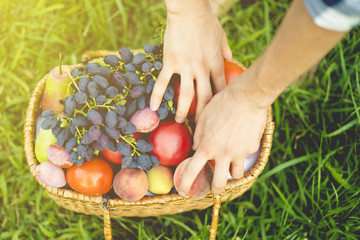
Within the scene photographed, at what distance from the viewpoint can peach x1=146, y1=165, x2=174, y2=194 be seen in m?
1.05

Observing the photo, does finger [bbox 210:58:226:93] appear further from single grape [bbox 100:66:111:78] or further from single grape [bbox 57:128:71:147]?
single grape [bbox 57:128:71:147]

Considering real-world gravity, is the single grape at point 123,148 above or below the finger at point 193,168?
above

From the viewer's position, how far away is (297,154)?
1507mm

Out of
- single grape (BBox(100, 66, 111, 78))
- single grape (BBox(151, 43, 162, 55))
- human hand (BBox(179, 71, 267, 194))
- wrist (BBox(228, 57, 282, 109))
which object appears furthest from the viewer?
single grape (BBox(151, 43, 162, 55))

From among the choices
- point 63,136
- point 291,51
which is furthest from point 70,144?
point 291,51

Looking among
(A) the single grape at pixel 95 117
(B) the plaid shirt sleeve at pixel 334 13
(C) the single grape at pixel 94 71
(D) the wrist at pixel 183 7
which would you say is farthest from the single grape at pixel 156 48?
(B) the plaid shirt sleeve at pixel 334 13

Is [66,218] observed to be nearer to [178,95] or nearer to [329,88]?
→ [178,95]

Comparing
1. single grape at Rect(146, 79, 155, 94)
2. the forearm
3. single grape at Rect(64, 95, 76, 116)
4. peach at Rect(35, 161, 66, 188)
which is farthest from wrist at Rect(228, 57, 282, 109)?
peach at Rect(35, 161, 66, 188)

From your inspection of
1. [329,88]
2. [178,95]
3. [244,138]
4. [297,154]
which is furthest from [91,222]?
[329,88]

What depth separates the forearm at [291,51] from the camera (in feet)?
1.84

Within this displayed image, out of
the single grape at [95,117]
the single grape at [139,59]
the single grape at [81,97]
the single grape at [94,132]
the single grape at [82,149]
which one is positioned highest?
the single grape at [139,59]

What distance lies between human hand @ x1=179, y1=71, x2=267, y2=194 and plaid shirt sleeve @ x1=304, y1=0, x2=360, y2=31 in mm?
317

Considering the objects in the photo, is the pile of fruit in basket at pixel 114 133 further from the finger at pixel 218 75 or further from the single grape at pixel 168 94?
the finger at pixel 218 75

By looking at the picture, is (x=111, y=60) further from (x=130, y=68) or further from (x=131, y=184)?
(x=131, y=184)
